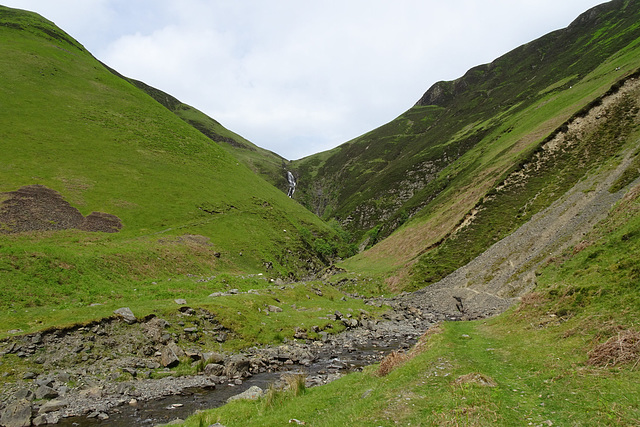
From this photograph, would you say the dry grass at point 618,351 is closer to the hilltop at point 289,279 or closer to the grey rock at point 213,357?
the hilltop at point 289,279

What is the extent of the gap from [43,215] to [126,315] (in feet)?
154

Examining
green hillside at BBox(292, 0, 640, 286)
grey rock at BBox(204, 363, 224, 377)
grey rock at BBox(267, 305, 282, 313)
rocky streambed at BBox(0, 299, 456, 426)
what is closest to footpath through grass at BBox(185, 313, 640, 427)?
rocky streambed at BBox(0, 299, 456, 426)

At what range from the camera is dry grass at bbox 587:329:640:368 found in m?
11.4

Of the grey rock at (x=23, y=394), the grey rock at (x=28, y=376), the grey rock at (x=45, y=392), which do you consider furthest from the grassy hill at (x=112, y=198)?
the grey rock at (x=45, y=392)

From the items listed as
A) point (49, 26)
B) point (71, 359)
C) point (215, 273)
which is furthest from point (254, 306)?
point (49, 26)

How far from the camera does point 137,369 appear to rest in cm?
2327

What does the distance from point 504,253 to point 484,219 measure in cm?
1686

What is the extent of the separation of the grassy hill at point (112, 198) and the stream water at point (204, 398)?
13.1 metres

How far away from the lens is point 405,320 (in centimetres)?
4522

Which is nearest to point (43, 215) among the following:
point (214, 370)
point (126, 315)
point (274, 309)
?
point (126, 315)

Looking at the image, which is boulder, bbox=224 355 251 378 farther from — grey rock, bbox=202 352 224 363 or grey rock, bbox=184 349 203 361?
grey rock, bbox=184 349 203 361

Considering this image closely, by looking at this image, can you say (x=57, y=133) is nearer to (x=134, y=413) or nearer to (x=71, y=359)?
(x=71, y=359)

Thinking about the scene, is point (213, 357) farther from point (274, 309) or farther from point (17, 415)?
point (274, 309)

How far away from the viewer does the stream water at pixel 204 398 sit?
1738cm
